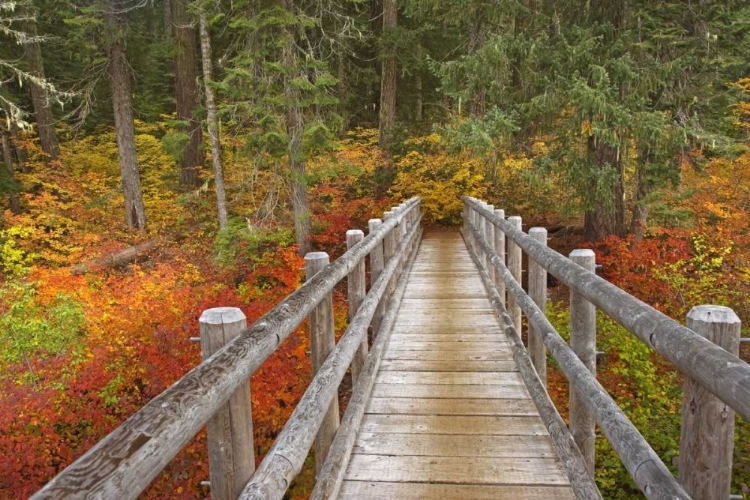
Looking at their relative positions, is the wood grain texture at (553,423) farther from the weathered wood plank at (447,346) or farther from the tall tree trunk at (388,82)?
the tall tree trunk at (388,82)

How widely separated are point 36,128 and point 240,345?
2320cm

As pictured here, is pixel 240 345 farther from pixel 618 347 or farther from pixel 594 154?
pixel 594 154

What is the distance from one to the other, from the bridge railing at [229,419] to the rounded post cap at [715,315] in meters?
1.60

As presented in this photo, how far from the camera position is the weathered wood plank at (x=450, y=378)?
16.0ft

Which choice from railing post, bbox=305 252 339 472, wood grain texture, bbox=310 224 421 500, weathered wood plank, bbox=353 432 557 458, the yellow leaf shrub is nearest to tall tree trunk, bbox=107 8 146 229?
the yellow leaf shrub

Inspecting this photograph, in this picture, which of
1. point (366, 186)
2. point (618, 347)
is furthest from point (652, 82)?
point (366, 186)

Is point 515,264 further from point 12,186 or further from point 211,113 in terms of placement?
point 12,186

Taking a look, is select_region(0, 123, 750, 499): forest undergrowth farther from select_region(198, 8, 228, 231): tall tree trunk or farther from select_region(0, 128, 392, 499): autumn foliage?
select_region(198, 8, 228, 231): tall tree trunk

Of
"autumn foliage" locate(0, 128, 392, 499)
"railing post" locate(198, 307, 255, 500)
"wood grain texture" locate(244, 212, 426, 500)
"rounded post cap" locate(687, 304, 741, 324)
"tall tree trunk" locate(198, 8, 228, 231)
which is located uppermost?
"tall tree trunk" locate(198, 8, 228, 231)

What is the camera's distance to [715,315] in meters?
1.82

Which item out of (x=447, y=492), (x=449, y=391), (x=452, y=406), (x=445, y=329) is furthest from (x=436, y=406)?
(x=445, y=329)

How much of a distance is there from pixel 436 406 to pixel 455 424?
0.34 m

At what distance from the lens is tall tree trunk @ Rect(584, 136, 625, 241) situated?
11.4 metres

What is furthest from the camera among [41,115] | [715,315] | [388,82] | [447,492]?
[388,82]
